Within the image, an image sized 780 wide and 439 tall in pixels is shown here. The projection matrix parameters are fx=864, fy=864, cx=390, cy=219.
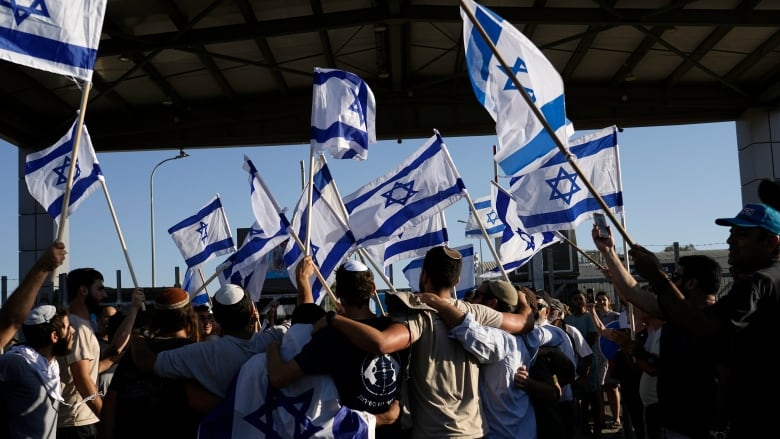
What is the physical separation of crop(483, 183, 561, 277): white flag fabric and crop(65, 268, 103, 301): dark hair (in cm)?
656

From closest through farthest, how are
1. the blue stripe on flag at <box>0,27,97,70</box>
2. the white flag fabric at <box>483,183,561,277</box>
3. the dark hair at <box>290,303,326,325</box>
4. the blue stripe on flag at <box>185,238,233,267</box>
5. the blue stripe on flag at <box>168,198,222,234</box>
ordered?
the dark hair at <box>290,303,326,325</box> < the blue stripe on flag at <box>0,27,97,70</box> < the white flag fabric at <box>483,183,561,277</box> < the blue stripe on flag at <box>185,238,233,267</box> < the blue stripe on flag at <box>168,198,222,234</box>

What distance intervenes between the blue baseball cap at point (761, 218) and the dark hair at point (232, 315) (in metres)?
2.57

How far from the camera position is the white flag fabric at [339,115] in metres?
8.93

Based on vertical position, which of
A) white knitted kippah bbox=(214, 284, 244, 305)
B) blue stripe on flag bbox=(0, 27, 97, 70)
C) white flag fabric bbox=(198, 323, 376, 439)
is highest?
blue stripe on flag bbox=(0, 27, 97, 70)

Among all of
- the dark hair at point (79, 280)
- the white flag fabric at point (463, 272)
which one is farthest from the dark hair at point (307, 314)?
the white flag fabric at point (463, 272)

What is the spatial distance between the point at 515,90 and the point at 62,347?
A: 388 centimetres

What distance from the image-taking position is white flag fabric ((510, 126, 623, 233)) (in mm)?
9516

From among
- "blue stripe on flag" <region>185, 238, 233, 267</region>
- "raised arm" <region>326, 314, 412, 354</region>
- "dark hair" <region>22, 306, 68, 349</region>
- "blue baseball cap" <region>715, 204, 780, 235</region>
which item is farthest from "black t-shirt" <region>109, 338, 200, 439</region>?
"blue stripe on flag" <region>185, 238, 233, 267</region>

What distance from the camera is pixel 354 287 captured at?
4.54m

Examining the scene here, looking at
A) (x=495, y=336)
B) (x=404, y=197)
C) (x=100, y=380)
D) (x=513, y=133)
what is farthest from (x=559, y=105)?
(x=100, y=380)

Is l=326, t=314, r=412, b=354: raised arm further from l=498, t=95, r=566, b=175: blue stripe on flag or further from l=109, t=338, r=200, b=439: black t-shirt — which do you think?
l=498, t=95, r=566, b=175: blue stripe on flag

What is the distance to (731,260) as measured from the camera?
432 cm

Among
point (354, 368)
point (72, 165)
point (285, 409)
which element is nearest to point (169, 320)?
point (285, 409)

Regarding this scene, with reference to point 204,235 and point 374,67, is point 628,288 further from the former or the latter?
point 374,67
